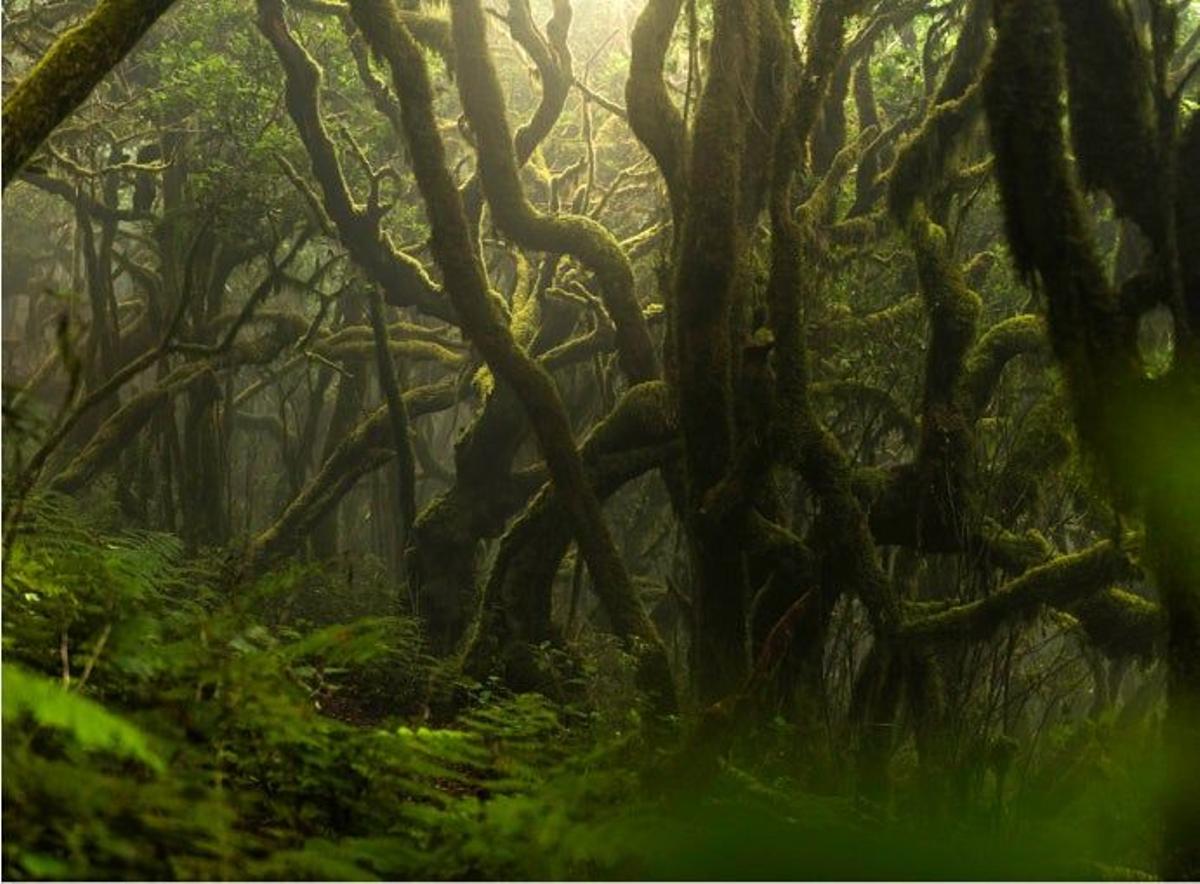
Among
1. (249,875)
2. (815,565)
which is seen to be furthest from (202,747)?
(815,565)

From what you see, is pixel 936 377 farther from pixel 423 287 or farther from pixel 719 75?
pixel 423 287

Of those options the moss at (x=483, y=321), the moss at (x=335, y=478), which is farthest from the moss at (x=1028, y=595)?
the moss at (x=335, y=478)

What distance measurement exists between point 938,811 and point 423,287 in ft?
26.1

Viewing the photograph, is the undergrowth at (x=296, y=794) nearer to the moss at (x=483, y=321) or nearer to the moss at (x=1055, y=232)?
the moss at (x=1055, y=232)

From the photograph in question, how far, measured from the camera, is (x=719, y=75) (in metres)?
7.56

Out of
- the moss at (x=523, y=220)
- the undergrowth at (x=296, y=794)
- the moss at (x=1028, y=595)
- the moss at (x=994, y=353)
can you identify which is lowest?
the undergrowth at (x=296, y=794)

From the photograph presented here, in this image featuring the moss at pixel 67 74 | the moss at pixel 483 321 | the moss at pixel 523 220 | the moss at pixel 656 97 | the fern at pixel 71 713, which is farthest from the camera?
the moss at pixel 523 220

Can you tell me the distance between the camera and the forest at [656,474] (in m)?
3.00

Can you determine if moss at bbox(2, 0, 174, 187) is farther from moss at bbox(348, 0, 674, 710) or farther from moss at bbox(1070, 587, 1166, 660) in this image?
moss at bbox(1070, 587, 1166, 660)

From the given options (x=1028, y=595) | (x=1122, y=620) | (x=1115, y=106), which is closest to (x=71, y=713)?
(x=1115, y=106)

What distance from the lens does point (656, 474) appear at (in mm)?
16484

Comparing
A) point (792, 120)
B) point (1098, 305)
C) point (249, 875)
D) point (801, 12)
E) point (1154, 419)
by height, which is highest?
point (801, 12)

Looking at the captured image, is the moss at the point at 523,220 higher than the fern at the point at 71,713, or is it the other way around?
the moss at the point at 523,220

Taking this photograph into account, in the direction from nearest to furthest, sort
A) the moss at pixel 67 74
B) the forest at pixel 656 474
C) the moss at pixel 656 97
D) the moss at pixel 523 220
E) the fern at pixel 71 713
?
the fern at pixel 71 713 → the forest at pixel 656 474 → the moss at pixel 67 74 → the moss at pixel 656 97 → the moss at pixel 523 220
